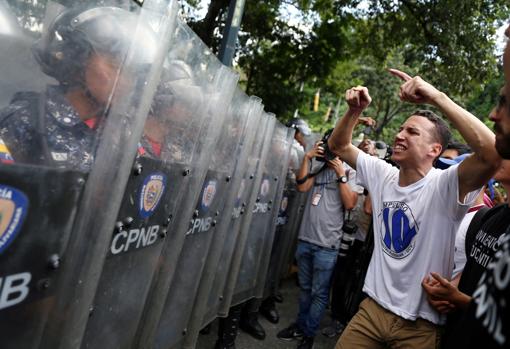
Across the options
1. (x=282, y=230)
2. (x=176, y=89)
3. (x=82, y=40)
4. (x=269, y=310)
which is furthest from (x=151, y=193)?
(x=269, y=310)

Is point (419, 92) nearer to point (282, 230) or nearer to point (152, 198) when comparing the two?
point (152, 198)

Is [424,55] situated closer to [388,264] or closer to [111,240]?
[388,264]

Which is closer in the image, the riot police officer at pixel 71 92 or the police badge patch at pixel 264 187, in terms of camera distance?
the riot police officer at pixel 71 92

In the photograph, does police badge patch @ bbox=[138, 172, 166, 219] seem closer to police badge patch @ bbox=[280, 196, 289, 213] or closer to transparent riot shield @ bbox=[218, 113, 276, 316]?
transparent riot shield @ bbox=[218, 113, 276, 316]

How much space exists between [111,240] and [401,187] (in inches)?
66.3

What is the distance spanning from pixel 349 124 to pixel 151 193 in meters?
1.52

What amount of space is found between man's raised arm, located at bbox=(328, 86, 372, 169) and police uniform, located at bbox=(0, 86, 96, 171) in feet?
5.59

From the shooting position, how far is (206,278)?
279 centimetres

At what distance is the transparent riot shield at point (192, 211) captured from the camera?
2072 mm

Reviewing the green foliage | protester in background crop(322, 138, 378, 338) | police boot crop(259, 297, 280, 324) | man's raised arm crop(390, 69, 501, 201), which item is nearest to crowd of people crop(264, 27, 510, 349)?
man's raised arm crop(390, 69, 501, 201)

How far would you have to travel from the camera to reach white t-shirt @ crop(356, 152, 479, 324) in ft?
7.25

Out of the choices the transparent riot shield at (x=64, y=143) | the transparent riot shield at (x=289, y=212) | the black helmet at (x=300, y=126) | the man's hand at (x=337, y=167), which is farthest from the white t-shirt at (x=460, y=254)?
the black helmet at (x=300, y=126)

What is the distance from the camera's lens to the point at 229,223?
119 inches

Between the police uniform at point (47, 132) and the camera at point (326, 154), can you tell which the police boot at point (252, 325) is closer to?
the camera at point (326, 154)
